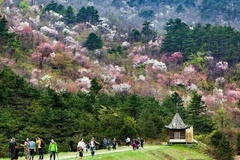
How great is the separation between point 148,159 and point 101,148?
9428 mm

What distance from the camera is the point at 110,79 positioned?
121 m

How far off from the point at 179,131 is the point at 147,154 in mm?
19922

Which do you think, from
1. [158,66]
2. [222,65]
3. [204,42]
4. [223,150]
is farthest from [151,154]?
[204,42]

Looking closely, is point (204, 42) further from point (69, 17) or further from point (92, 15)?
point (69, 17)

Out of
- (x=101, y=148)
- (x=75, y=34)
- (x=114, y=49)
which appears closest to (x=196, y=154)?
(x=101, y=148)

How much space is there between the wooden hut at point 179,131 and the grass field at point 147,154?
1639 millimetres

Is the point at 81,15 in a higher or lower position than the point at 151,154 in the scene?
higher

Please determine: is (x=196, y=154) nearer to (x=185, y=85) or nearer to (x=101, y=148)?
(x=101, y=148)

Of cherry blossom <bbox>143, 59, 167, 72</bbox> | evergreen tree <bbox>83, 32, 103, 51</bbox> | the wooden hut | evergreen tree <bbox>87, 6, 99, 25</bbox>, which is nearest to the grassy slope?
the wooden hut

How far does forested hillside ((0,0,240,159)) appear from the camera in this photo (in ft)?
227

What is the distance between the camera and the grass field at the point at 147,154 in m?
50.9

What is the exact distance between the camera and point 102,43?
458 ft

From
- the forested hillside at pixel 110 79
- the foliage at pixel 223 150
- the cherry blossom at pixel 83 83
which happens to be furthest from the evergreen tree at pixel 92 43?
the foliage at pixel 223 150

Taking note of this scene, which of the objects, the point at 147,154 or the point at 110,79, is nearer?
the point at 147,154
